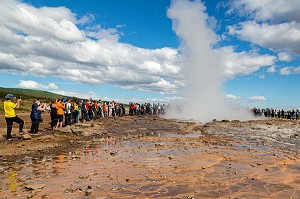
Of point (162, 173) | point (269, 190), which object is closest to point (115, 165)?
point (162, 173)

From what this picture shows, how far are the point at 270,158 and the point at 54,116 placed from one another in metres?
14.0

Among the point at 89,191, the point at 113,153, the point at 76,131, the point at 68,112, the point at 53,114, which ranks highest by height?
the point at 68,112

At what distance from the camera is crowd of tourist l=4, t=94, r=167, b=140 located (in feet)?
48.5

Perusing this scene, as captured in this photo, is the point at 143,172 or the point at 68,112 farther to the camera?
the point at 68,112

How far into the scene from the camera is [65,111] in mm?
22078

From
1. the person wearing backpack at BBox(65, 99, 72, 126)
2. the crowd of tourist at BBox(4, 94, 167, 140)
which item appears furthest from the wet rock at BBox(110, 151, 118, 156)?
the person wearing backpack at BBox(65, 99, 72, 126)

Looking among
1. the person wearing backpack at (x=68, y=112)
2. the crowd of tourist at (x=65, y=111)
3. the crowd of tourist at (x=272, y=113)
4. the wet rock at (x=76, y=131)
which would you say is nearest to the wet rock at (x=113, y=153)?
the crowd of tourist at (x=65, y=111)

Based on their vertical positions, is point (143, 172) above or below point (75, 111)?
below

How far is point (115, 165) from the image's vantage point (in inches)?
397

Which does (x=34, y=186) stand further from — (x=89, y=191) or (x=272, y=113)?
(x=272, y=113)

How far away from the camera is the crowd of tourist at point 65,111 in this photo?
48.5ft

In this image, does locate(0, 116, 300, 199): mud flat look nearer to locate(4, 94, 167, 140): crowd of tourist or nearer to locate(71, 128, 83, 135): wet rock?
locate(4, 94, 167, 140): crowd of tourist

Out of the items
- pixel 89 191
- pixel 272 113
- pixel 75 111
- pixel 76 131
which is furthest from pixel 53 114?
pixel 272 113

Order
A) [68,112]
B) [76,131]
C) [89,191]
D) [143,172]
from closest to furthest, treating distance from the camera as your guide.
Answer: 1. [89,191]
2. [143,172]
3. [76,131]
4. [68,112]
